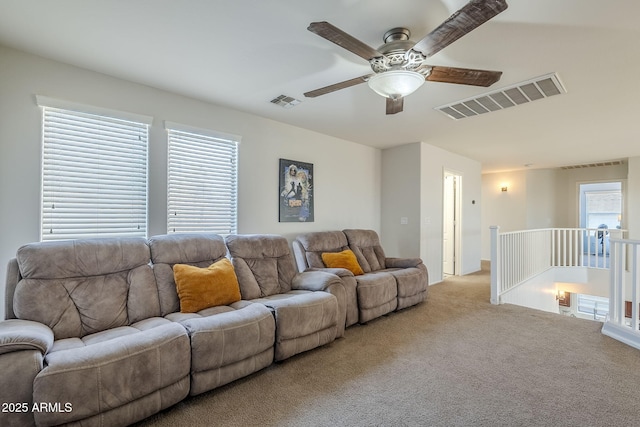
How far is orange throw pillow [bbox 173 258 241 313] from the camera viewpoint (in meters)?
2.43

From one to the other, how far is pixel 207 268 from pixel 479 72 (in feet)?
8.28

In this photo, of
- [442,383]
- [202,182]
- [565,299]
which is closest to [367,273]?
[442,383]

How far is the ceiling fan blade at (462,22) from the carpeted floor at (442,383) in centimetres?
213

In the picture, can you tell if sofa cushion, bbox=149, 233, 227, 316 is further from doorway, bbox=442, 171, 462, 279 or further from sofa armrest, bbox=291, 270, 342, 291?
doorway, bbox=442, 171, 462, 279

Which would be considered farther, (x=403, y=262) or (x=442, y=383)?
(x=403, y=262)

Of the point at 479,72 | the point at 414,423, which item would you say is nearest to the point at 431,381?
the point at 414,423

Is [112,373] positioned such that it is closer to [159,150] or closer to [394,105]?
[159,150]

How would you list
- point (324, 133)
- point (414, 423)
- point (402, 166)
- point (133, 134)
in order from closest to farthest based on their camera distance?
point (414, 423) < point (133, 134) < point (324, 133) < point (402, 166)

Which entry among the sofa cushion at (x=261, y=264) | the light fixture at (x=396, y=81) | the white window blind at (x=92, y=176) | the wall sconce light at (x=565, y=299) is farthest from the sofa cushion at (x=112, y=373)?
the wall sconce light at (x=565, y=299)

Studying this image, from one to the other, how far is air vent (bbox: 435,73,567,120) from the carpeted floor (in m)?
2.36

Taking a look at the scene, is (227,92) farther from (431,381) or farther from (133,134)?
(431,381)

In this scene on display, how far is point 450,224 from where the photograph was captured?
20.3ft

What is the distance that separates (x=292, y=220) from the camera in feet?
13.5

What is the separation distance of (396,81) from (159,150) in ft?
7.62
